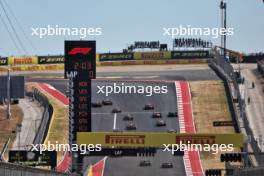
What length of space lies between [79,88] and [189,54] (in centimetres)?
8491

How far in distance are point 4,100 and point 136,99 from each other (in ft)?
55.1

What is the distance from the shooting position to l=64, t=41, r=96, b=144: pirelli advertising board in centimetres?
8344

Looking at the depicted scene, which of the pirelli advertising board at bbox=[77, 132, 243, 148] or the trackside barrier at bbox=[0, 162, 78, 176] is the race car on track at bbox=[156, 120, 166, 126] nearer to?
the pirelli advertising board at bbox=[77, 132, 243, 148]

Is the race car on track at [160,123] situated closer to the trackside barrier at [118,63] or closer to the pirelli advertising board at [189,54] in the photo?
the trackside barrier at [118,63]

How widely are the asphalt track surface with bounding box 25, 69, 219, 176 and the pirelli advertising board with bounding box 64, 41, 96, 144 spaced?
222 inches

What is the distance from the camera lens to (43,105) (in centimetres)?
12425

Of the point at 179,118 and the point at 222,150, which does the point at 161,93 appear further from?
the point at 222,150

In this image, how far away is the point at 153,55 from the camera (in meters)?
167

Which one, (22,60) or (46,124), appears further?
(22,60)

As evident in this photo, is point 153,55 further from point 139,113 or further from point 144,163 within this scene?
point 144,163

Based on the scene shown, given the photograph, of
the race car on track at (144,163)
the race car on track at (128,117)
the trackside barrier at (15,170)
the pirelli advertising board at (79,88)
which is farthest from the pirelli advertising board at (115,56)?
the trackside barrier at (15,170)

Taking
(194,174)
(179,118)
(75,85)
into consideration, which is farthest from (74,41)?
(179,118)

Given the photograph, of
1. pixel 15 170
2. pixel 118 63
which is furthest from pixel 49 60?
pixel 15 170

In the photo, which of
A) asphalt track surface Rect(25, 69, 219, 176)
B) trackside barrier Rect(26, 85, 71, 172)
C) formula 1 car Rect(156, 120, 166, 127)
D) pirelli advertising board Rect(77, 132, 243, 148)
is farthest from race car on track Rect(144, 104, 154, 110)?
pirelli advertising board Rect(77, 132, 243, 148)
